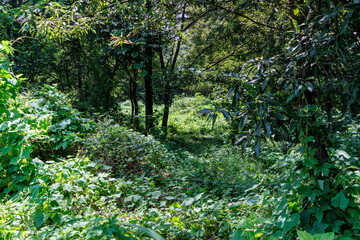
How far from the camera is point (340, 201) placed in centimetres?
144

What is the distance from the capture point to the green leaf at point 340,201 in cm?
141

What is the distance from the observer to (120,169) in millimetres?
3475

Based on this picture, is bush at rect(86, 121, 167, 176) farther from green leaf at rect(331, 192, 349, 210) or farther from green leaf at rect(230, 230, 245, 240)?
green leaf at rect(331, 192, 349, 210)

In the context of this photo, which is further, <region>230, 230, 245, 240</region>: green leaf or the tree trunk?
the tree trunk

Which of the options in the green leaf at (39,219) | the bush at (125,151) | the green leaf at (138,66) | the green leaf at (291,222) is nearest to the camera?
the green leaf at (291,222)

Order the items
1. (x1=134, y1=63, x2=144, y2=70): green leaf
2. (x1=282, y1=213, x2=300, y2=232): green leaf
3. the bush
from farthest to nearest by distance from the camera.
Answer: (x1=134, y1=63, x2=144, y2=70): green leaf
the bush
(x1=282, y1=213, x2=300, y2=232): green leaf

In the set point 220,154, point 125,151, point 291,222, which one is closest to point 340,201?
point 291,222

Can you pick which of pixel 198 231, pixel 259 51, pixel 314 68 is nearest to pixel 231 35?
pixel 259 51

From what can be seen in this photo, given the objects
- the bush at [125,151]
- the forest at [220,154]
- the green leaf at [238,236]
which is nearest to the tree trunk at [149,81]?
the forest at [220,154]

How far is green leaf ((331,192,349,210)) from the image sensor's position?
4.64 feet

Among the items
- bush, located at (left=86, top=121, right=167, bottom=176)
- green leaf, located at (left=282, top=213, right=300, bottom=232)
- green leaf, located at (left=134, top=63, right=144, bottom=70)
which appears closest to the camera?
green leaf, located at (left=282, top=213, right=300, bottom=232)

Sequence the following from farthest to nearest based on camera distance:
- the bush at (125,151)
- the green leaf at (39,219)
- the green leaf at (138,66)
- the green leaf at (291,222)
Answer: the green leaf at (138,66)
the bush at (125,151)
the green leaf at (39,219)
the green leaf at (291,222)

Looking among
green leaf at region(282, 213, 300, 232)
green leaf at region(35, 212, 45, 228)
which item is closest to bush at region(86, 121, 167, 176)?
green leaf at region(35, 212, 45, 228)

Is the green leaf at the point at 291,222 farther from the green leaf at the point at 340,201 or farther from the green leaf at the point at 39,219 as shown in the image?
the green leaf at the point at 39,219
